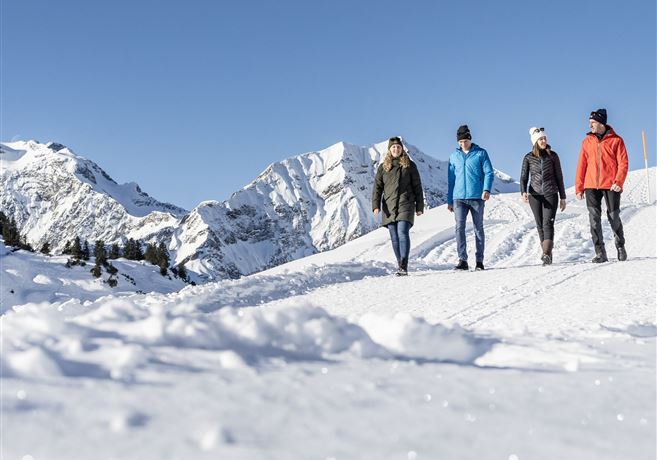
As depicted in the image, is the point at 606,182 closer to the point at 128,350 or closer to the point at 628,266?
the point at 628,266

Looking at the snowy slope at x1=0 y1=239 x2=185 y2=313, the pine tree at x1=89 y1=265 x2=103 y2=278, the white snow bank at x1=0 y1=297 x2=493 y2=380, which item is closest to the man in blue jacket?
the white snow bank at x1=0 y1=297 x2=493 y2=380

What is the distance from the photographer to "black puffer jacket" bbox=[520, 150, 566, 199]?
27.2 feet

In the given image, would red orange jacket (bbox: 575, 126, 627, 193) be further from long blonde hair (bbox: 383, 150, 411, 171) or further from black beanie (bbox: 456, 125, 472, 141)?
long blonde hair (bbox: 383, 150, 411, 171)

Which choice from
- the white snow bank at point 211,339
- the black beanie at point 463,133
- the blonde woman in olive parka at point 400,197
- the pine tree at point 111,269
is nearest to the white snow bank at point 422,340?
the white snow bank at point 211,339

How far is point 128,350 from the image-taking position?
6.22 ft

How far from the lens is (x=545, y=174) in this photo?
327 inches

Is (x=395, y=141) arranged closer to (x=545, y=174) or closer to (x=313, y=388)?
(x=545, y=174)

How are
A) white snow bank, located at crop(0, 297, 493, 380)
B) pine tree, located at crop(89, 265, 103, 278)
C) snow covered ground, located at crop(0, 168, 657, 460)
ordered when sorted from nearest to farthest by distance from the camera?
snow covered ground, located at crop(0, 168, 657, 460), white snow bank, located at crop(0, 297, 493, 380), pine tree, located at crop(89, 265, 103, 278)

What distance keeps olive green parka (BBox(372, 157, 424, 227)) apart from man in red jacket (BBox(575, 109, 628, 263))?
2.31m

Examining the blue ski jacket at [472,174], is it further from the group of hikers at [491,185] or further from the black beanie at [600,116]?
the black beanie at [600,116]

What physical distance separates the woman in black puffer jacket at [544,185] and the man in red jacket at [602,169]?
36 cm

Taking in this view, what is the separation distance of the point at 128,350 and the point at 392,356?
3.11 ft

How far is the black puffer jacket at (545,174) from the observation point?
8305mm

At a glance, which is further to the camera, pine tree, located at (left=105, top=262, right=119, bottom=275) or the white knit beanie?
pine tree, located at (left=105, top=262, right=119, bottom=275)
